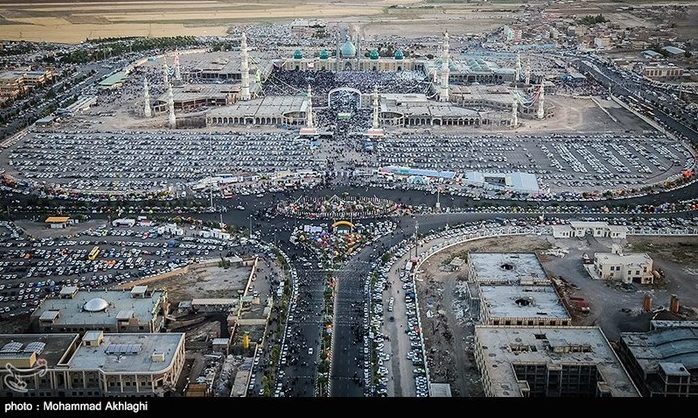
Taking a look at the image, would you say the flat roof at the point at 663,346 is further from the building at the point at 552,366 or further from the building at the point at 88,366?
the building at the point at 88,366

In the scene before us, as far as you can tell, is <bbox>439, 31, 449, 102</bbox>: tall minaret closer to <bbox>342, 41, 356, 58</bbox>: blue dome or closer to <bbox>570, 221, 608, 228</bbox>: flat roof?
<bbox>342, 41, 356, 58</bbox>: blue dome

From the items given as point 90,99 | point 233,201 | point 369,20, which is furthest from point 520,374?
point 369,20

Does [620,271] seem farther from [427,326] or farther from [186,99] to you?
[186,99]

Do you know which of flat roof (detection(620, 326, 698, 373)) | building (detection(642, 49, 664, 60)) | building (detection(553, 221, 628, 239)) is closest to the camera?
flat roof (detection(620, 326, 698, 373))

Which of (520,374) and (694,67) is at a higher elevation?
(694,67)

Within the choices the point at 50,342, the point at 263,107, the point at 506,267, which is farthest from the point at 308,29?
the point at 50,342

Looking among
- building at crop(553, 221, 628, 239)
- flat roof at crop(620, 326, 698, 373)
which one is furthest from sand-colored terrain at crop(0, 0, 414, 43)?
flat roof at crop(620, 326, 698, 373)
